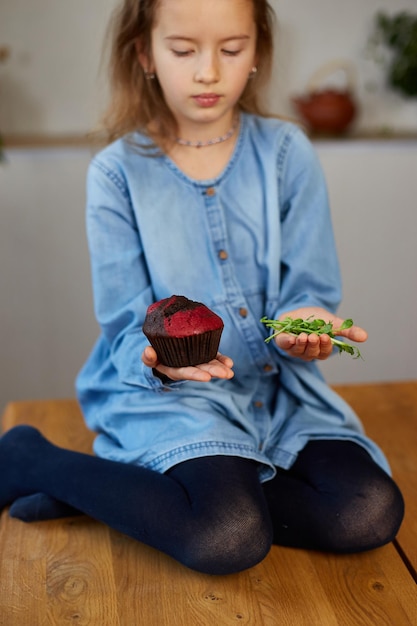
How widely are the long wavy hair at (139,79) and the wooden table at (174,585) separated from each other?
78 centimetres

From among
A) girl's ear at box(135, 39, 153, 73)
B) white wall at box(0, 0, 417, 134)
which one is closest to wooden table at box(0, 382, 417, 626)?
girl's ear at box(135, 39, 153, 73)

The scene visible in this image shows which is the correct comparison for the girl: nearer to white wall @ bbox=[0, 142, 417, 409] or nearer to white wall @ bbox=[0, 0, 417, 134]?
white wall @ bbox=[0, 142, 417, 409]

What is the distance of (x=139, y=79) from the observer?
5.71 ft

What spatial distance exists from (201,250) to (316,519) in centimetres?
54

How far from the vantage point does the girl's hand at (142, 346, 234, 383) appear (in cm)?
139

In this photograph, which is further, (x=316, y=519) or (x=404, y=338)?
(x=404, y=338)

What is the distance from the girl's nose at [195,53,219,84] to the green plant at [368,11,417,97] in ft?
5.04

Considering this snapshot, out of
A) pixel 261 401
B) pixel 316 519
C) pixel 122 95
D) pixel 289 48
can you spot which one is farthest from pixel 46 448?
pixel 289 48

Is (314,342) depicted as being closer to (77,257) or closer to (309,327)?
(309,327)

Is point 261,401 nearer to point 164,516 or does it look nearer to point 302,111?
point 164,516

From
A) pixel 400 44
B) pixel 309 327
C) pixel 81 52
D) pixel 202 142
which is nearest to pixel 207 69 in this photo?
pixel 202 142

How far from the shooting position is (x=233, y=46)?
1552mm

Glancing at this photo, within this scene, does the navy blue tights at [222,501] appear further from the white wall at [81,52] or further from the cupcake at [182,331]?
the white wall at [81,52]

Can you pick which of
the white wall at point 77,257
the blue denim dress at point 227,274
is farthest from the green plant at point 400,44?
the blue denim dress at point 227,274
